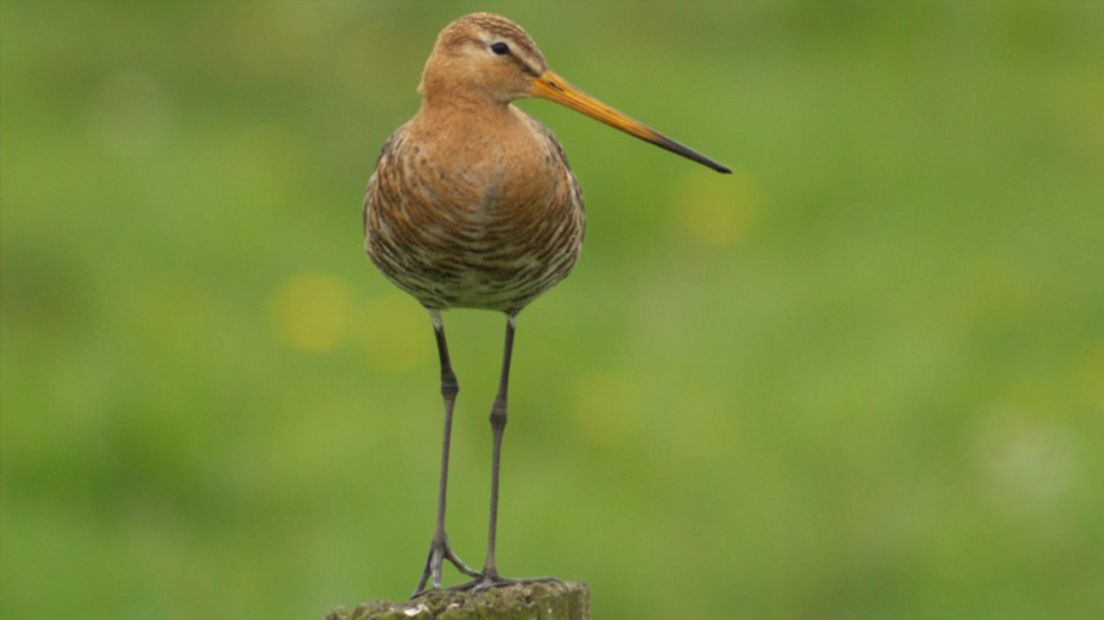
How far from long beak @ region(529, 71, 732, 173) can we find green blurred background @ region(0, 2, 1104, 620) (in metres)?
3.32

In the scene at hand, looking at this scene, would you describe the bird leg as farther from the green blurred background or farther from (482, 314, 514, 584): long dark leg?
the green blurred background

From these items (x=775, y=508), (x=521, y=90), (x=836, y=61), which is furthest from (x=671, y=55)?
(x=521, y=90)

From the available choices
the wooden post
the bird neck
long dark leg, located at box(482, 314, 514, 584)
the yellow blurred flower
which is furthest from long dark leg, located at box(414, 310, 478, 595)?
the yellow blurred flower

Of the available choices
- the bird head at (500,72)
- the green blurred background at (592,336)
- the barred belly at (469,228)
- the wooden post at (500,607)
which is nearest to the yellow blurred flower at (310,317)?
the green blurred background at (592,336)

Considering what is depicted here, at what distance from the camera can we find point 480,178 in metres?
6.64

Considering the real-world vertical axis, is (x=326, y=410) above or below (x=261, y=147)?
below

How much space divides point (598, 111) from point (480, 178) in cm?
40

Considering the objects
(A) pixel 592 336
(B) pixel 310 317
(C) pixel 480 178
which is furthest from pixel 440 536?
(A) pixel 592 336

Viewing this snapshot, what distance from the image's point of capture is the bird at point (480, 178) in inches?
262

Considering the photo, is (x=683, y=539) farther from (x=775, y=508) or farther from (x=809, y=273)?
(x=809, y=273)

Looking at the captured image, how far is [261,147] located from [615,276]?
2.36 metres

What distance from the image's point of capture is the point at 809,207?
1407cm

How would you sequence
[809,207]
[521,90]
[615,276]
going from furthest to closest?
1. [809,207]
2. [615,276]
3. [521,90]

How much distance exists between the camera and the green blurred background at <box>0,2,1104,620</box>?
10.3 metres
